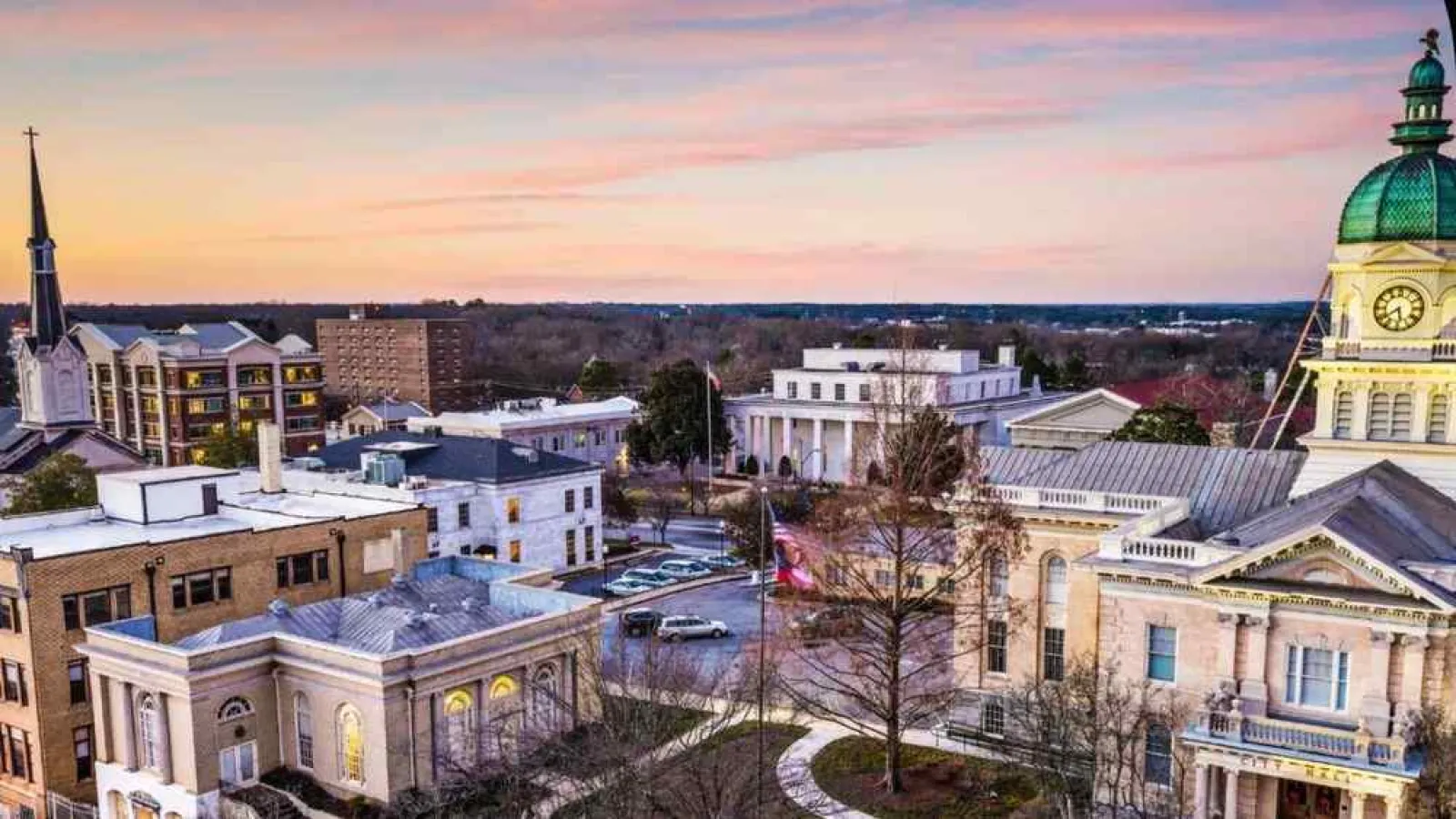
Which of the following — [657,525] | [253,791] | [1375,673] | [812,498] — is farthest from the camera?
[657,525]

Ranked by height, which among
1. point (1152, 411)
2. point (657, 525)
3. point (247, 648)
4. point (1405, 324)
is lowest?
point (657, 525)

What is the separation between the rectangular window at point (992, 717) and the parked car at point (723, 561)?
89.8 feet

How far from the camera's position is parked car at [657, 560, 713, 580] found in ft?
200

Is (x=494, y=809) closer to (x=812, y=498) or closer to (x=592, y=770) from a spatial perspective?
(x=592, y=770)

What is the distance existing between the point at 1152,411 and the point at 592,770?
40.5 metres

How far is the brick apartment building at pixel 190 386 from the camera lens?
94.6 meters

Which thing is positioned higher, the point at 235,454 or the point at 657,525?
the point at 235,454

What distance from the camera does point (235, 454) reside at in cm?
6944

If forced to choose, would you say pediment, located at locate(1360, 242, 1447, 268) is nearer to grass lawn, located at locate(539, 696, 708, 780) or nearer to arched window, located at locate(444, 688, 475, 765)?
grass lawn, located at locate(539, 696, 708, 780)

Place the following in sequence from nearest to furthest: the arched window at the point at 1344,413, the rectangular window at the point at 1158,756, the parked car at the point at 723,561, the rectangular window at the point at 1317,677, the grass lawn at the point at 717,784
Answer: the grass lawn at the point at 717,784, the rectangular window at the point at 1317,677, the rectangular window at the point at 1158,756, the arched window at the point at 1344,413, the parked car at the point at 723,561

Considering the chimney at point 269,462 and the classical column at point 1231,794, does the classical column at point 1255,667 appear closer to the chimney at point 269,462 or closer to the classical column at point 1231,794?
the classical column at point 1231,794

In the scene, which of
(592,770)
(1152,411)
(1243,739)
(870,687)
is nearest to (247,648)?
(592,770)

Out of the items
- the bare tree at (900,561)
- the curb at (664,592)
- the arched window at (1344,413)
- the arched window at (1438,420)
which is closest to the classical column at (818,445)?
the curb at (664,592)

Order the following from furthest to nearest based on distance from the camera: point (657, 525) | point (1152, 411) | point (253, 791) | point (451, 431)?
point (451, 431) → point (657, 525) → point (1152, 411) → point (253, 791)
